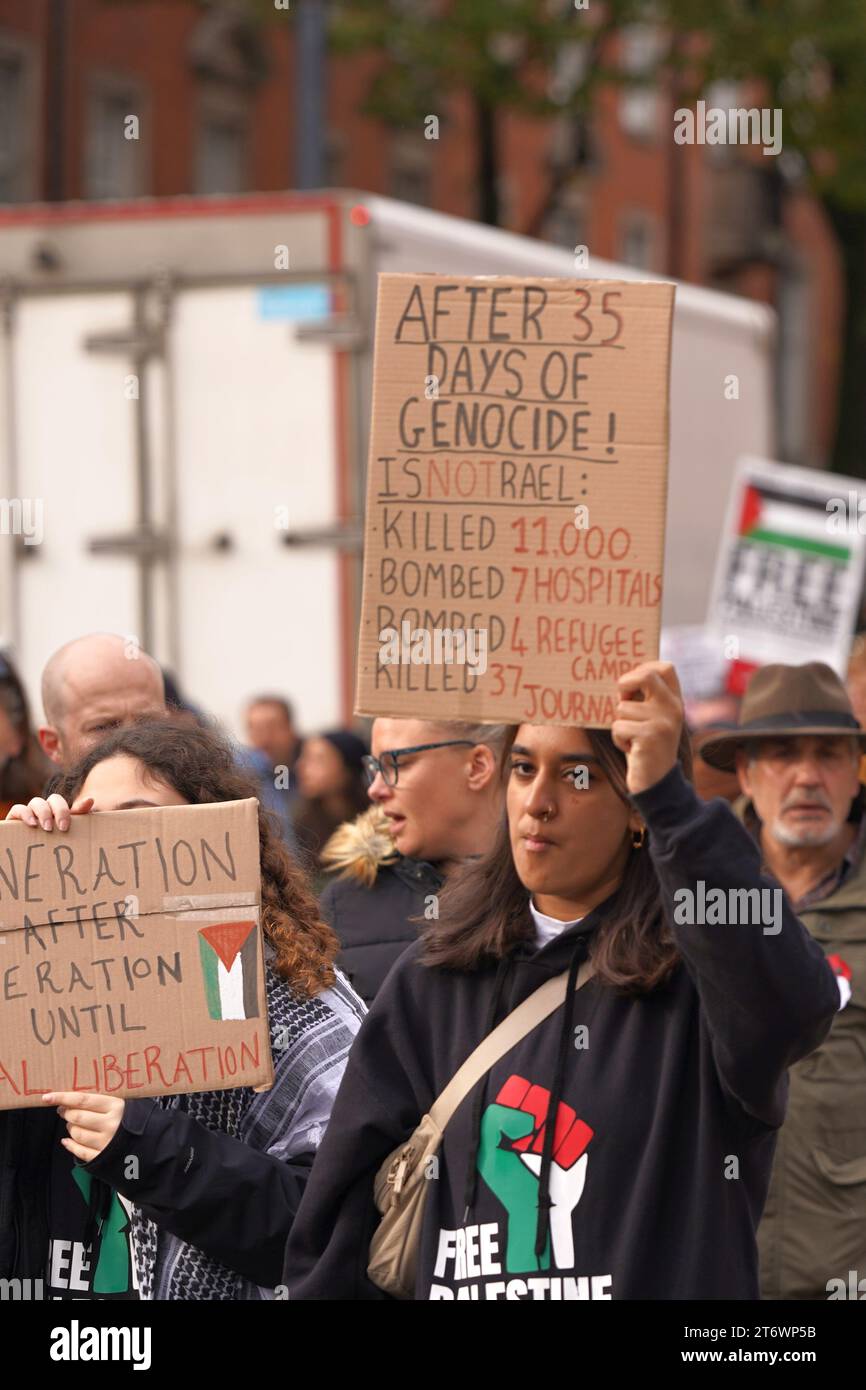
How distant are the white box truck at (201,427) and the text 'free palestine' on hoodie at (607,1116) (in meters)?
6.71

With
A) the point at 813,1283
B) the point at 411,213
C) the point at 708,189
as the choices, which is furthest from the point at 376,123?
the point at 813,1283

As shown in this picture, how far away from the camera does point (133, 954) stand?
3619 mm

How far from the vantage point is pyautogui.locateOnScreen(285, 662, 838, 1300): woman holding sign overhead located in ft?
10.2

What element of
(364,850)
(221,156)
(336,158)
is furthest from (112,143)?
(364,850)

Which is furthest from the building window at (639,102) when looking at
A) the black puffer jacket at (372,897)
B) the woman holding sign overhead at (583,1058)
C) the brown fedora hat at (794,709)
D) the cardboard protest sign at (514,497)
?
the woman holding sign overhead at (583,1058)

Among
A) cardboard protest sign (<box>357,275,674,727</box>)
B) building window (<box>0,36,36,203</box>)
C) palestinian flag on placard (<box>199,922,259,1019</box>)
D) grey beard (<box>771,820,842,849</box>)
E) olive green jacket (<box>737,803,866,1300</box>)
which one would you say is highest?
building window (<box>0,36,36,203</box>)

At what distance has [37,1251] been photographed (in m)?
3.60

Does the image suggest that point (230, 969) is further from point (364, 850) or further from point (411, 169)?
point (411, 169)

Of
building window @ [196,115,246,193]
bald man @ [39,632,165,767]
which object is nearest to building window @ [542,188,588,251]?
building window @ [196,115,246,193]

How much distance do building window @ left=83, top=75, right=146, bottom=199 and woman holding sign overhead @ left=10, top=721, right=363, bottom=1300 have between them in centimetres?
2305

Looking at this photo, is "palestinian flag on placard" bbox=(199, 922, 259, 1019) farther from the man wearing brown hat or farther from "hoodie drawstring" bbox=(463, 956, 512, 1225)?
the man wearing brown hat

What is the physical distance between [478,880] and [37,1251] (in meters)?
0.89

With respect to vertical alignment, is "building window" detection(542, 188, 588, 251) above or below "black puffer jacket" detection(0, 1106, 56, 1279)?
above

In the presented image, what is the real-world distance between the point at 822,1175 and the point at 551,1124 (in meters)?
1.84
